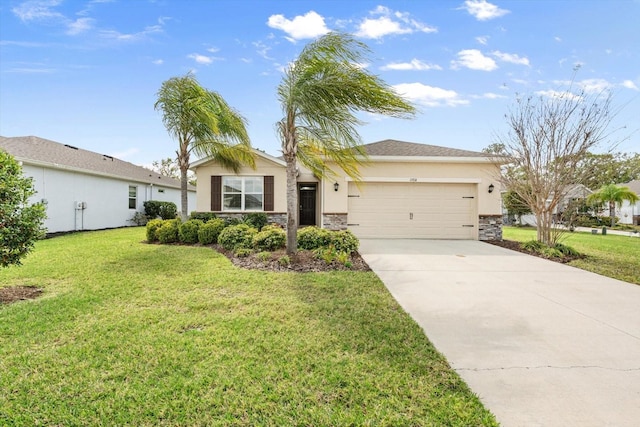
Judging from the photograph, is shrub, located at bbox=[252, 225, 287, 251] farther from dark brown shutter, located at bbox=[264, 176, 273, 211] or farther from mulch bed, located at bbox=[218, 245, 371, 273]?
dark brown shutter, located at bbox=[264, 176, 273, 211]

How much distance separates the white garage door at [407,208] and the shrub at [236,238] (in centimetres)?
429

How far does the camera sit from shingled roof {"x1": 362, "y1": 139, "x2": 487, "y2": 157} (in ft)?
38.3

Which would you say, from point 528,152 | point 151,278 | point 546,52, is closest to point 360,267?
point 151,278

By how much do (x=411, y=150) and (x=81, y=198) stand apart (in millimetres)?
14666

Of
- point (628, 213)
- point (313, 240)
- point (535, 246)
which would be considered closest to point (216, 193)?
point (313, 240)

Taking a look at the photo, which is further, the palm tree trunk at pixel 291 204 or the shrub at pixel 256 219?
the shrub at pixel 256 219

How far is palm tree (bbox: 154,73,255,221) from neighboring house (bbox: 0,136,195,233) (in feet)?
16.5

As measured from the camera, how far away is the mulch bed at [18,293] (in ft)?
14.7

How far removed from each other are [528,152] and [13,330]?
40.1 ft

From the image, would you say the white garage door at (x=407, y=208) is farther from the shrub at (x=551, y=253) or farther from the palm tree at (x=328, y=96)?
the palm tree at (x=328, y=96)

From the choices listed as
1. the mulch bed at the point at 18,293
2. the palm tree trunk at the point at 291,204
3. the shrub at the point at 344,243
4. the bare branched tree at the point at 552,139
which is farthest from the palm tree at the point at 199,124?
the bare branched tree at the point at 552,139

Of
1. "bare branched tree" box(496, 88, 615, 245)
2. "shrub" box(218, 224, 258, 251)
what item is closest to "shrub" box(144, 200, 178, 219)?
"shrub" box(218, 224, 258, 251)

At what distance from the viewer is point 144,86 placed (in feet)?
38.8

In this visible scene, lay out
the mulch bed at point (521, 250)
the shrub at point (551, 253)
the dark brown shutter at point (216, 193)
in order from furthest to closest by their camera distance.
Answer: the dark brown shutter at point (216, 193) → the shrub at point (551, 253) → the mulch bed at point (521, 250)
